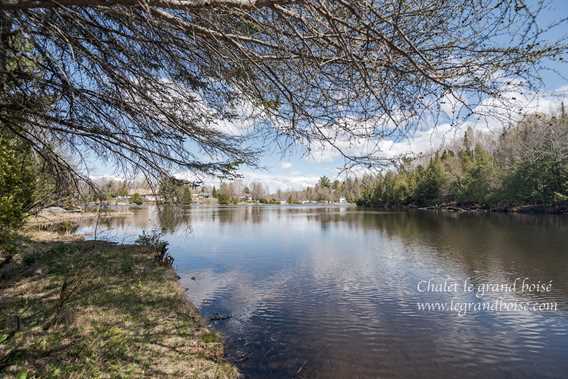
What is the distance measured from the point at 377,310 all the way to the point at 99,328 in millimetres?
5562

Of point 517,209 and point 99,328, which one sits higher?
point 517,209

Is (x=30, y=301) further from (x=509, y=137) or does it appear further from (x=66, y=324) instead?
(x=509, y=137)

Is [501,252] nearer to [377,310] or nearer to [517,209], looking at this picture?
[377,310]

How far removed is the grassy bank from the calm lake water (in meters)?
0.84

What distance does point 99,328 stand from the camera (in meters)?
4.54

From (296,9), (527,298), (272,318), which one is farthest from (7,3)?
(527,298)

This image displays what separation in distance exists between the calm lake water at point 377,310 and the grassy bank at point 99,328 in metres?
0.84

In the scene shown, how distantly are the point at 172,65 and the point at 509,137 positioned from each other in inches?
107

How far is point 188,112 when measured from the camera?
318 centimetres

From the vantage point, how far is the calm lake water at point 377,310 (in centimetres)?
505

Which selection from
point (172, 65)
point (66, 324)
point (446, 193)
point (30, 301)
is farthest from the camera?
point (446, 193)

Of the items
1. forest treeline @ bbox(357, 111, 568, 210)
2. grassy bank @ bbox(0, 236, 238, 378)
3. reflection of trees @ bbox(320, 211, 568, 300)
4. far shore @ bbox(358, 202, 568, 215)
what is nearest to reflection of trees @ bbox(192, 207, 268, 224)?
forest treeline @ bbox(357, 111, 568, 210)

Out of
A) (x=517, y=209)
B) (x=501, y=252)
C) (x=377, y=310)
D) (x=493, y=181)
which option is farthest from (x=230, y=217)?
(x=517, y=209)

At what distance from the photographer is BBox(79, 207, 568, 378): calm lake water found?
16.6ft
